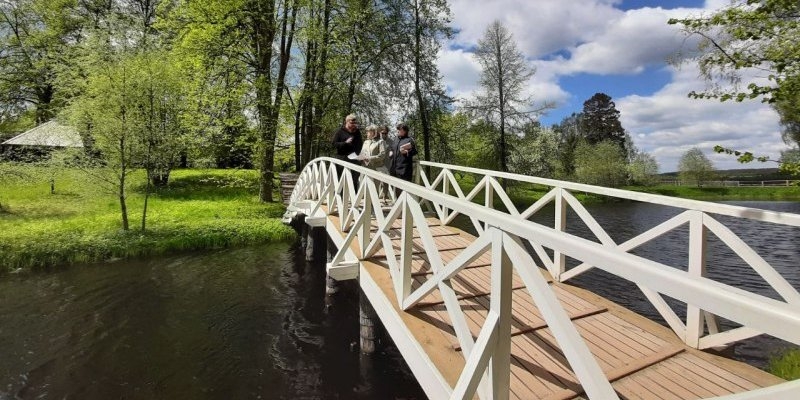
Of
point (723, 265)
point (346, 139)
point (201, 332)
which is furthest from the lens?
point (723, 265)

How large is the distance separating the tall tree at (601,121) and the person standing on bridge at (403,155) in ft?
163

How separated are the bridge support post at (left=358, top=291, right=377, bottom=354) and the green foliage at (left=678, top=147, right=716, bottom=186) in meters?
55.4

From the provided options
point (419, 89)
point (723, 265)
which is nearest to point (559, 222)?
point (723, 265)

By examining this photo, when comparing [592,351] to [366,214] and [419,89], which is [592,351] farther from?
[419,89]

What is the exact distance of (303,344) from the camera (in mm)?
6684

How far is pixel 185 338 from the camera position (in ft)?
22.5

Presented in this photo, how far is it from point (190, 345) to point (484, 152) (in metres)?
20.9

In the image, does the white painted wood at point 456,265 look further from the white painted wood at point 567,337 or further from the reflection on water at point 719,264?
the reflection on water at point 719,264

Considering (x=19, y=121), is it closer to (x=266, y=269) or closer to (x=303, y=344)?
(x=266, y=269)

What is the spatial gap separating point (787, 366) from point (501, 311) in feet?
17.3

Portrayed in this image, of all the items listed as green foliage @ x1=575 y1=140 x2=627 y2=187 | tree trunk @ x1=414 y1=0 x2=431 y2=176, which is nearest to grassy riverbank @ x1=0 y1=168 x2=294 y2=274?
tree trunk @ x1=414 y1=0 x2=431 y2=176

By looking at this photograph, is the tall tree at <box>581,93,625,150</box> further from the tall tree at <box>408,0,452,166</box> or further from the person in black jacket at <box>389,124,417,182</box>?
the person in black jacket at <box>389,124,417,182</box>

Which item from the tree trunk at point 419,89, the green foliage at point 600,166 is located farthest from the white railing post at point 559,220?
the green foliage at point 600,166

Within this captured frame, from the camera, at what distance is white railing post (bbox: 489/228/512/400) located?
7.22 ft
